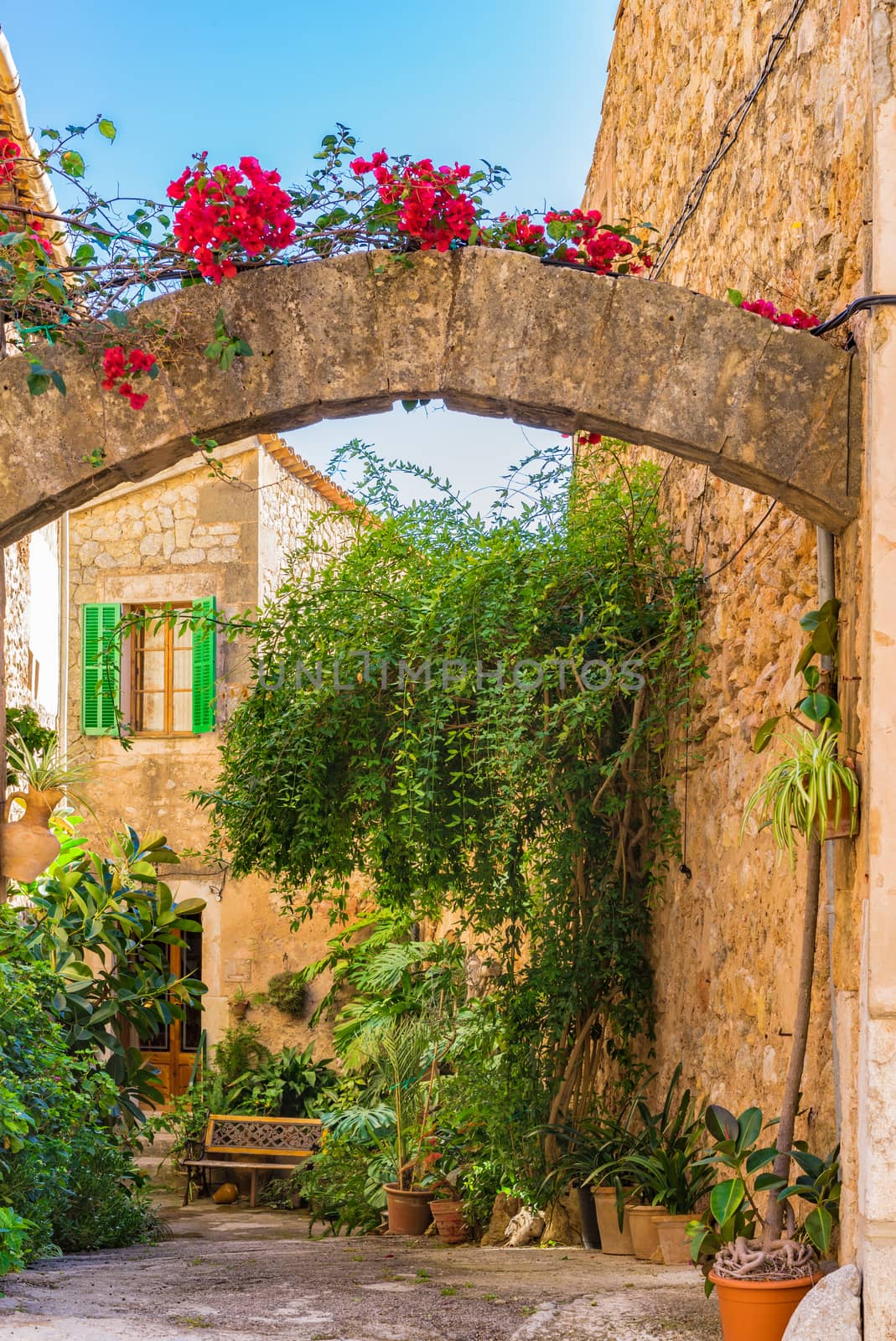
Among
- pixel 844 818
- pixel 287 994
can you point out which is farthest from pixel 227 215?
pixel 287 994

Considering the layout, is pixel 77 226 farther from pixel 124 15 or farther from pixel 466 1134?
pixel 124 15

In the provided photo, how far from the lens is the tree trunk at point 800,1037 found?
11.2ft

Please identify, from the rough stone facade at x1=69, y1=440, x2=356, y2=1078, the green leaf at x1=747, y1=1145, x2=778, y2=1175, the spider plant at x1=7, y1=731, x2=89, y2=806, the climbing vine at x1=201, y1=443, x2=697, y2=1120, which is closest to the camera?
the green leaf at x1=747, y1=1145, x2=778, y2=1175

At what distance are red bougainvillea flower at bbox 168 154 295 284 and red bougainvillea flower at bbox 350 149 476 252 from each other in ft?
0.86

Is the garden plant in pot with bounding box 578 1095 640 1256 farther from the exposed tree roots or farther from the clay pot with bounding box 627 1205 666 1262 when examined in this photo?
the exposed tree roots

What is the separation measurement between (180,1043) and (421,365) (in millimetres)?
9319

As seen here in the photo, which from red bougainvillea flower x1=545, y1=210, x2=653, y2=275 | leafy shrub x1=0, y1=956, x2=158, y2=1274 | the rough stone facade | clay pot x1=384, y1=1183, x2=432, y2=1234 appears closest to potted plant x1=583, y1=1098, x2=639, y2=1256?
clay pot x1=384, y1=1183, x2=432, y2=1234

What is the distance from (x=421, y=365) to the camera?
354 cm

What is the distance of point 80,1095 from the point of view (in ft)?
18.1

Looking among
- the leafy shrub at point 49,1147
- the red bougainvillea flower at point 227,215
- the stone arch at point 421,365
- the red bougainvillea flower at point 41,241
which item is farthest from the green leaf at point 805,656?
the leafy shrub at point 49,1147

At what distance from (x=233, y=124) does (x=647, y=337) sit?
1.88 m

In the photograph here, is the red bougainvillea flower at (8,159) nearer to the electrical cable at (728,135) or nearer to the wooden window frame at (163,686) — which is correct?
the electrical cable at (728,135)

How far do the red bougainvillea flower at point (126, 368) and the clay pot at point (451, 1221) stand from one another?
4.95 m

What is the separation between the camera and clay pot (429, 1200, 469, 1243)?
6777mm
